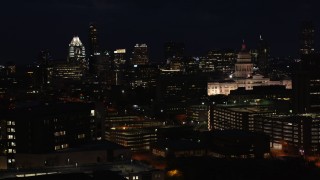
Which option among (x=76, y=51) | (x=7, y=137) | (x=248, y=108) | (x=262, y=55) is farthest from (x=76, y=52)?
(x=7, y=137)

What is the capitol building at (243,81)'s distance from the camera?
233 feet

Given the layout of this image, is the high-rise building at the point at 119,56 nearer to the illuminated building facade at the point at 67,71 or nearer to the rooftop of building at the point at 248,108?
the illuminated building facade at the point at 67,71

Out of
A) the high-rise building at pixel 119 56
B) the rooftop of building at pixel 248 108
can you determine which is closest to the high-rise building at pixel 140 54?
the high-rise building at pixel 119 56

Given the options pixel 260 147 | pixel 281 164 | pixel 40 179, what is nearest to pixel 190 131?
pixel 260 147

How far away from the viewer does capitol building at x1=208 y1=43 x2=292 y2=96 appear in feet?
233

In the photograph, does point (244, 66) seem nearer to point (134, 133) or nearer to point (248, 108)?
point (248, 108)

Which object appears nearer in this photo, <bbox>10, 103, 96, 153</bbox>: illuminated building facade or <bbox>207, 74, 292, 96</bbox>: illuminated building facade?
<bbox>10, 103, 96, 153</bbox>: illuminated building facade

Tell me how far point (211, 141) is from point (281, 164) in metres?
7.01

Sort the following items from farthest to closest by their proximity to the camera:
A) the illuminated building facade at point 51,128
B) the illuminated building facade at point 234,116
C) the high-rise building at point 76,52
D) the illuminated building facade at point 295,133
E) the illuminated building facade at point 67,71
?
the high-rise building at point 76,52 < the illuminated building facade at point 67,71 < the illuminated building facade at point 234,116 < the illuminated building facade at point 295,133 < the illuminated building facade at point 51,128

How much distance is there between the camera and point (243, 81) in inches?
2879

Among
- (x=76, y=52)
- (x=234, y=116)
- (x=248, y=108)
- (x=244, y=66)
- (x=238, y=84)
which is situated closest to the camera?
(x=234, y=116)

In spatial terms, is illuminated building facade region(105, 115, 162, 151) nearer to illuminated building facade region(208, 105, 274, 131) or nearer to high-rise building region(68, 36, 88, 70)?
illuminated building facade region(208, 105, 274, 131)

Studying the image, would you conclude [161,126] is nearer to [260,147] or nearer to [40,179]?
[260,147]

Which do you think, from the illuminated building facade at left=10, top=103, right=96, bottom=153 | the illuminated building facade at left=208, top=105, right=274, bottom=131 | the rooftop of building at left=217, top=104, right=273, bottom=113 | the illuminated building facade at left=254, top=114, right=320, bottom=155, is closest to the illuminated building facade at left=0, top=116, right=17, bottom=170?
the illuminated building facade at left=10, top=103, right=96, bottom=153
